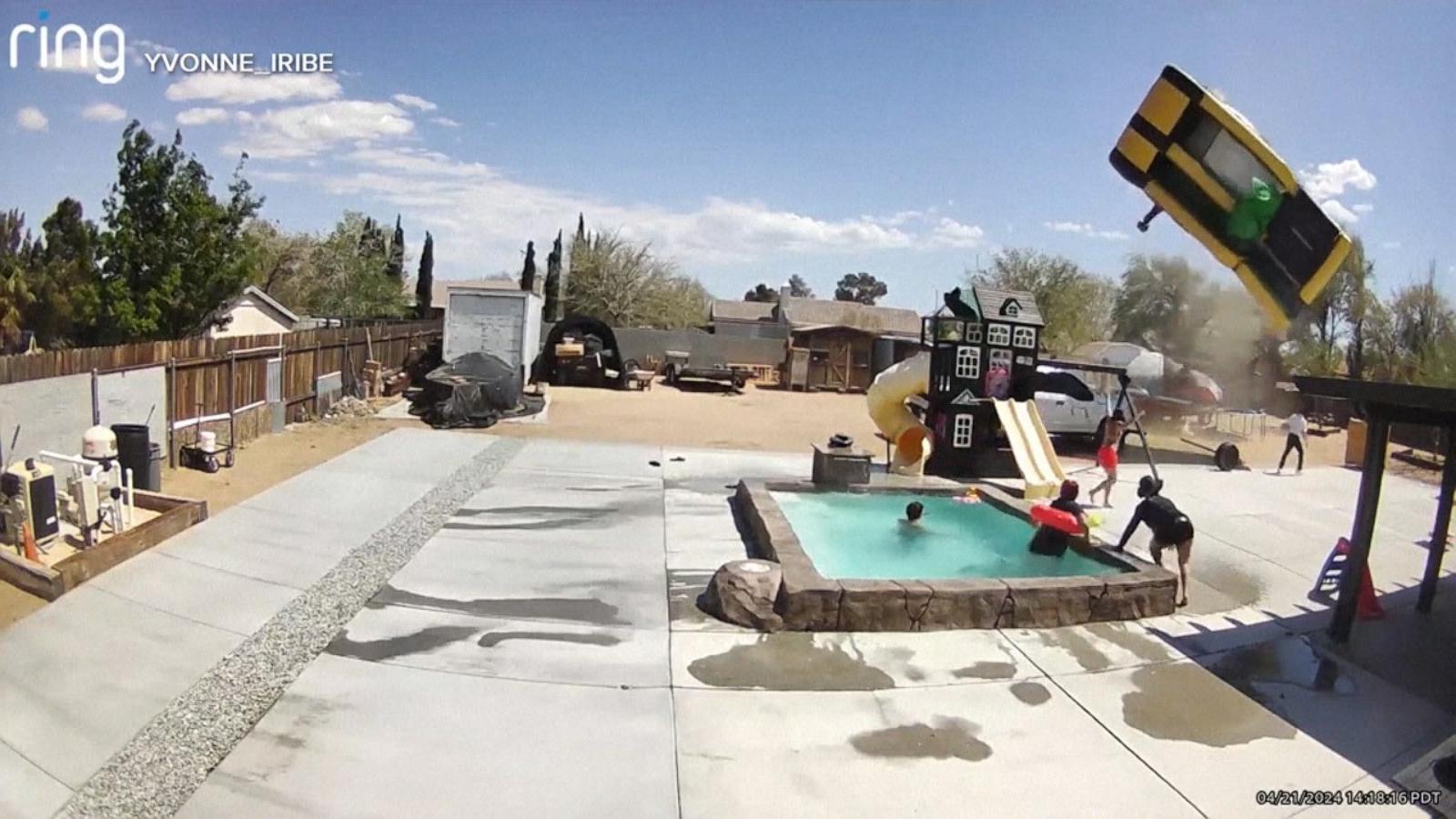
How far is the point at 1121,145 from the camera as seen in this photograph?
385 inches

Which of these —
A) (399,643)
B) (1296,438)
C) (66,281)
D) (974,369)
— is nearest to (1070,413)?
(1296,438)

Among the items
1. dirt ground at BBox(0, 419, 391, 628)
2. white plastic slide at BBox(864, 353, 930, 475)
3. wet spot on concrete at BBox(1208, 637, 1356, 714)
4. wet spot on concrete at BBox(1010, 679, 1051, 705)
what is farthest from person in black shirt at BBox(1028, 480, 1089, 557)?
dirt ground at BBox(0, 419, 391, 628)

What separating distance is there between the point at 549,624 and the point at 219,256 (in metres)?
19.1

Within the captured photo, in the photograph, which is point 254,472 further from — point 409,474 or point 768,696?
point 768,696

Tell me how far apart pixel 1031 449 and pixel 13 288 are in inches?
1066

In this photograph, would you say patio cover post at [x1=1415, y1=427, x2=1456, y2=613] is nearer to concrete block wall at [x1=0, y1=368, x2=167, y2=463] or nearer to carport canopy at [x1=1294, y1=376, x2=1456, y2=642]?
carport canopy at [x1=1294, y1=376, x2=1456, y2=642]

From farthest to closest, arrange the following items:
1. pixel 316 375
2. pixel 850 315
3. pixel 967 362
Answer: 1. pixel 850 315
2. pixel 316 375
3. pixel 967 362

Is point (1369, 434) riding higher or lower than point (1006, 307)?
lower

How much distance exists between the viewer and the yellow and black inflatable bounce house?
854 centimetres

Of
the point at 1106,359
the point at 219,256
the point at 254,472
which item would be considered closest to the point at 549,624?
the point at 254,472

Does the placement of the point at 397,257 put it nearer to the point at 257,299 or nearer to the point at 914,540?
the point at 257,299

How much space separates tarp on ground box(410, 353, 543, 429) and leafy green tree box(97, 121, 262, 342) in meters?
6.98

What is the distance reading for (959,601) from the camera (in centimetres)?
704

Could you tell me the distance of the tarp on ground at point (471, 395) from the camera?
55.9 ft
